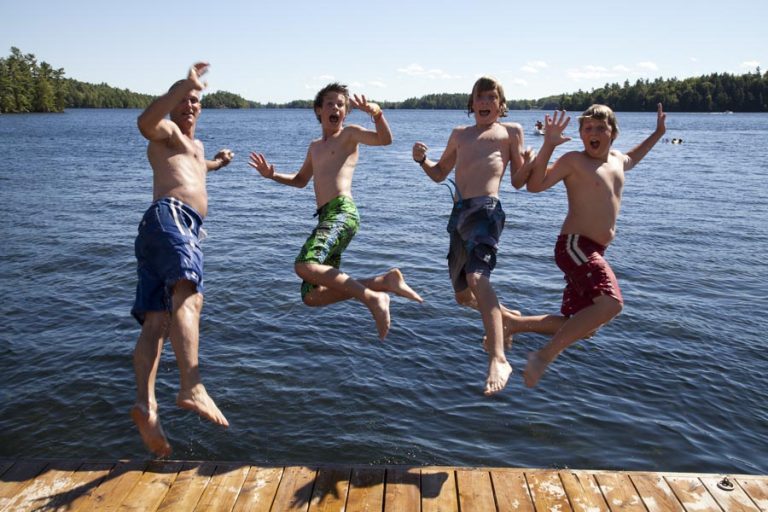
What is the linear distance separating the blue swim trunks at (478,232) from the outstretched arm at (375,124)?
0.94 m

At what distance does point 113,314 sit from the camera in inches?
500

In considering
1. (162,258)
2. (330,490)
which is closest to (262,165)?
(162,258)

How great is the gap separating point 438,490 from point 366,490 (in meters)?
0.65

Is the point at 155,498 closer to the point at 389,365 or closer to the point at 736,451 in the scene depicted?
the point at 389,365

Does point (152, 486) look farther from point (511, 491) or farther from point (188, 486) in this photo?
point (511, 491)

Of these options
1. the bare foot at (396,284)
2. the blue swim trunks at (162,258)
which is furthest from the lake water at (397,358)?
the blue swim trunks at (162,258)

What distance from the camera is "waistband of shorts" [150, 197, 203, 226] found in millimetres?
5316

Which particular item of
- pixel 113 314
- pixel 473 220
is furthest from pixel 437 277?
pixel 473 220

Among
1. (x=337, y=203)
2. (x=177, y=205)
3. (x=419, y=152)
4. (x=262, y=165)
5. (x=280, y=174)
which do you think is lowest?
(x=337, y=203)

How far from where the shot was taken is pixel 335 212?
20.7 feet

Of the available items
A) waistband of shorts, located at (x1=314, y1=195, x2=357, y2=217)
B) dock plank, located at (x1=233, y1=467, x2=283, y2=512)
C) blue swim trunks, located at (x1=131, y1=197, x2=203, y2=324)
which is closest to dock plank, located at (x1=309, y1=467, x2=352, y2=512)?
dock plank, located at (x1=233, y1=467, x2=283, y2=512)

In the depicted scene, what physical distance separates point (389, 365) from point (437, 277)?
481 cm

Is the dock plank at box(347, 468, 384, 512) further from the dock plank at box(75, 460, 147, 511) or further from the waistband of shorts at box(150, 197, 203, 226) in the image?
the waistband of shorts at box(150, 197, 203, 226)

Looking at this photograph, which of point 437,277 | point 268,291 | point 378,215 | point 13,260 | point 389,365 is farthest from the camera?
point 378,215
